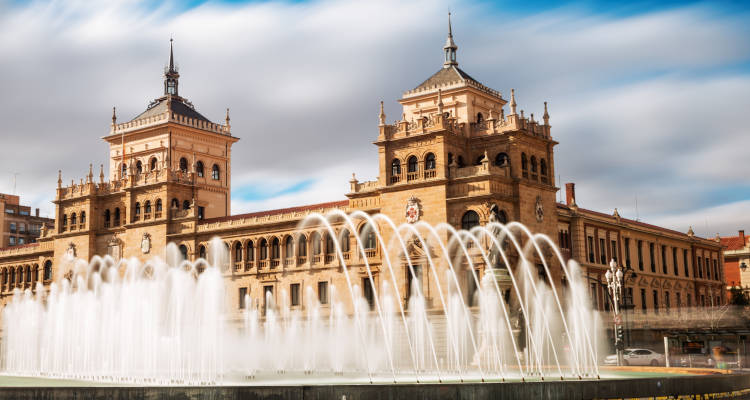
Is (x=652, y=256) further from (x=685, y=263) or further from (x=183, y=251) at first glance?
(x=183, y=251)

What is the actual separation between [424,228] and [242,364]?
1513 centimetres

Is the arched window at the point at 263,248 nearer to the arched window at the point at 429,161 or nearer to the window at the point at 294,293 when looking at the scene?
the window at the point at 294,293

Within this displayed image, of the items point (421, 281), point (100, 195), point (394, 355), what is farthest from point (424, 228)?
point (100, 195)

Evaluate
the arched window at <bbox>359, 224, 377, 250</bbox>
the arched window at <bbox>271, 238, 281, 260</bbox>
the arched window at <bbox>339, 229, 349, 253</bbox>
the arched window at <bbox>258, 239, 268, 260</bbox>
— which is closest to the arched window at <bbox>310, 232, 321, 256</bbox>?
the arched window at <bbox>339, 229, 349, 253</bbox>

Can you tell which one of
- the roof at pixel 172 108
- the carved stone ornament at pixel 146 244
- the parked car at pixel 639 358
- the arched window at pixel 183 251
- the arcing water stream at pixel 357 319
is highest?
the roof at pixel 172 108

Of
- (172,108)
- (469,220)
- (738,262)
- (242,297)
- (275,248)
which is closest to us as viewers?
(469,220)

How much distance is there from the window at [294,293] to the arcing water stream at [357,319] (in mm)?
388

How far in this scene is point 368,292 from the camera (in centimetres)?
5869

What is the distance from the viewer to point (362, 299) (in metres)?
57.7

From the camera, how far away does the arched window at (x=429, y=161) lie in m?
56.7

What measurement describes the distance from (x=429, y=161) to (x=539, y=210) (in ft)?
26.7

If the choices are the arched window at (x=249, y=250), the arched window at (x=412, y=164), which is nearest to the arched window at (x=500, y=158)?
the arched window at (x=412, y=164)

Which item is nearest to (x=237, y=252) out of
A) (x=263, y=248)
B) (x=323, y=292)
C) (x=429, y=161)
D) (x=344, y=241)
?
(x=263, y=248)

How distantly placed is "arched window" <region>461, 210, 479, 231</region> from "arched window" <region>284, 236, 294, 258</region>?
1508 centimetres
